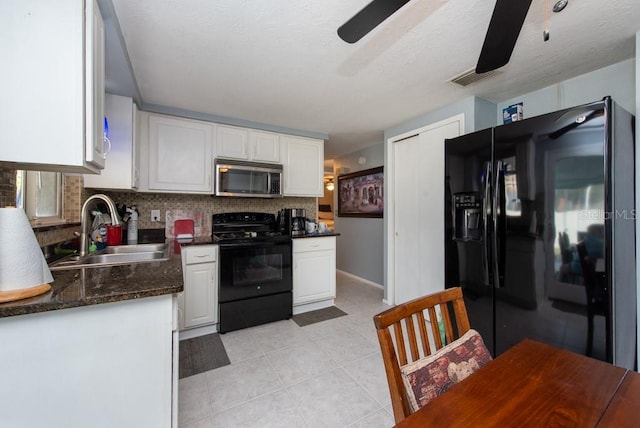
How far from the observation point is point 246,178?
2.91 m

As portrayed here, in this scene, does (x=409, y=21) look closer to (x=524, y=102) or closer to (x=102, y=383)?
(x=524, y=102)

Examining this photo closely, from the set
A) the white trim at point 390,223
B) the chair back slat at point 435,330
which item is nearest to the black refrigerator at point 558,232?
the chair back slat at point 435,330

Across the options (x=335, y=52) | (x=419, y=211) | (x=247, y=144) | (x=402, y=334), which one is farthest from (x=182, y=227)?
(x=402, y=334)

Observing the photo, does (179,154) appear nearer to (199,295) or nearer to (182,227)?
(182,227)

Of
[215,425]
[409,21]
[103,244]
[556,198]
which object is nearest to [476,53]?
[409,21]

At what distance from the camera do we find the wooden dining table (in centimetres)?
60

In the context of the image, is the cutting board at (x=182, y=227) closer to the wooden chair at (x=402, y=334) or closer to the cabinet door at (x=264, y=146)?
the cabinet door at (x=264, y=146)

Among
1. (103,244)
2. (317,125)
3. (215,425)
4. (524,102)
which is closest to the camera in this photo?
(215,425)

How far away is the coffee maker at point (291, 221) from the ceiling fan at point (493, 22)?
2221mm

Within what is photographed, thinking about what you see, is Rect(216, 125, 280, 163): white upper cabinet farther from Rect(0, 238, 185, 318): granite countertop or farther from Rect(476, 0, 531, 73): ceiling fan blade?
Rect(476, 0, 531, 73): ceiling fan blade

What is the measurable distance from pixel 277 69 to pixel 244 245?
1.58 m

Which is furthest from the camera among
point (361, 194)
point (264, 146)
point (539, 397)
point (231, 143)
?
point (361, 194)

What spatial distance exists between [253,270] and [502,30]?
2.53 meters

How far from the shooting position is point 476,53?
174 cm
